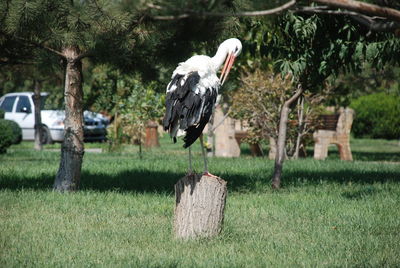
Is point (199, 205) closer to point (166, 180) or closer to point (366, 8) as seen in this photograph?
point (366, 8)

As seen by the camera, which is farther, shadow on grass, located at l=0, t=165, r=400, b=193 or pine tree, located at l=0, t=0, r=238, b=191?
shadow on grass, located at l=0, t=165, r=400, b=193

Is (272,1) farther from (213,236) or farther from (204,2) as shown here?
(213,236)

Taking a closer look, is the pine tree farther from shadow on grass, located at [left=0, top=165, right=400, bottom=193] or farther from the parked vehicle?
the parked vehicle

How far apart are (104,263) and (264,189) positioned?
5211mm

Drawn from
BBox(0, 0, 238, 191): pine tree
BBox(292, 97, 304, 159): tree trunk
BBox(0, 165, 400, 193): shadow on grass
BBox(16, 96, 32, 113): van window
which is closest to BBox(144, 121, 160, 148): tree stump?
→ BBox(16, 96, 32, 113): van window

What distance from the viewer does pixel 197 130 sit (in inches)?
262

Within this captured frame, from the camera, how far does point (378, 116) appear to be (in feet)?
94.8

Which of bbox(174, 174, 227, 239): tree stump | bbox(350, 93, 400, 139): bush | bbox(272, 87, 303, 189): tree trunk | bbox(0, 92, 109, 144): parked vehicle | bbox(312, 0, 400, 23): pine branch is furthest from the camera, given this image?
bbox(350, 93, 400, 139): bush

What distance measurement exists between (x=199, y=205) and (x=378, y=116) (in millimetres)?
23676

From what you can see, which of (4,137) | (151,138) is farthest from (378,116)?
(4,137)

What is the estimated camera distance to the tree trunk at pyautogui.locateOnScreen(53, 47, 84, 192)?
9.60 metres

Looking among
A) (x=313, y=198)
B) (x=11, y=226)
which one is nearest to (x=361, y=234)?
(x=313, y=198)

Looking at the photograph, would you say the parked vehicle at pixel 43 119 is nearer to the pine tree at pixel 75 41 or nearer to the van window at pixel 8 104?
the van window at pixel 8 104

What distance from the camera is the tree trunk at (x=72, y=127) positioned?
31.5ft
